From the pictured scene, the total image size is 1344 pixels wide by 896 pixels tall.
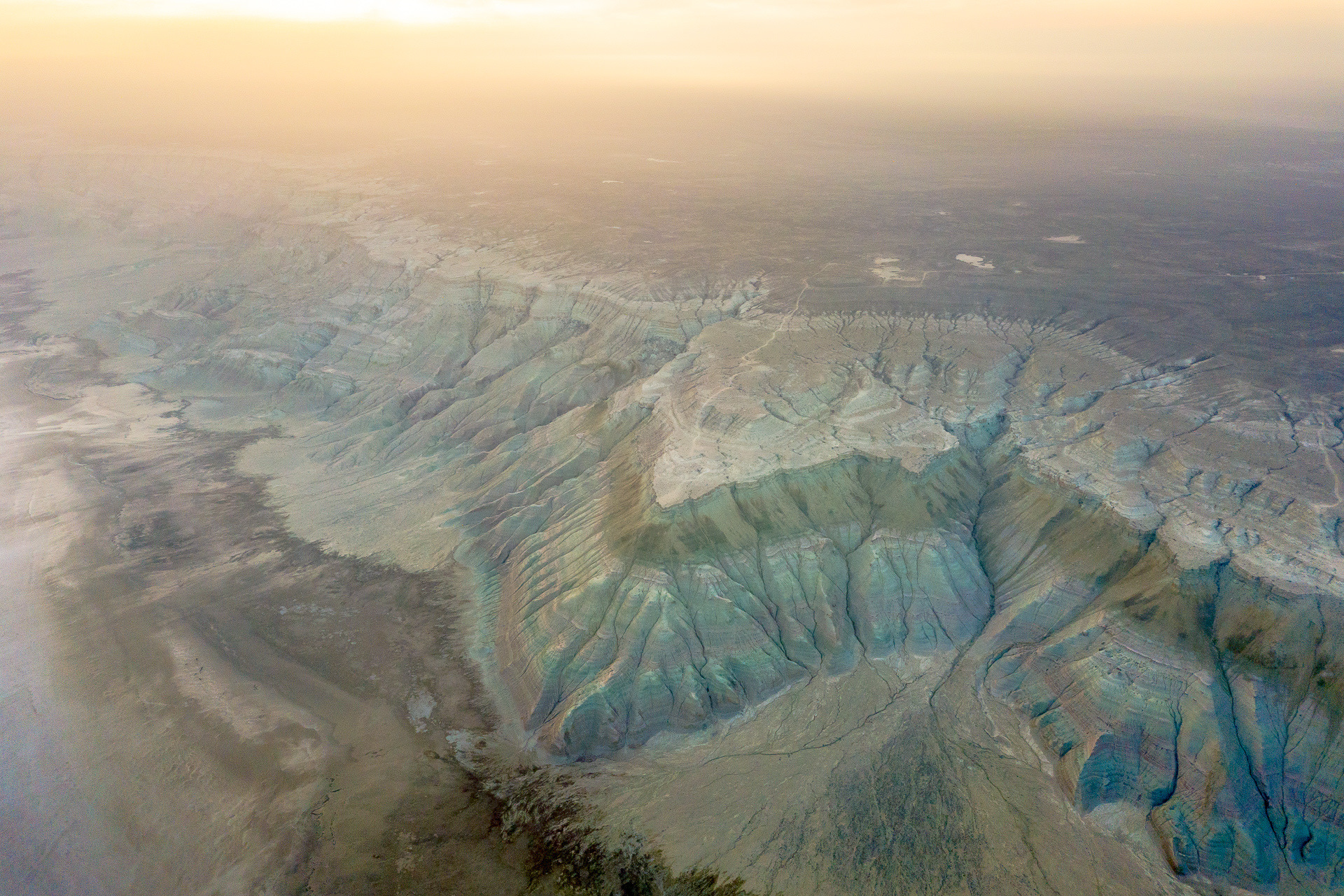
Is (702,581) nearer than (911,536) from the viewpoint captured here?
Yes

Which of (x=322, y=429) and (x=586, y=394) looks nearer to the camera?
(x=586, y=394)

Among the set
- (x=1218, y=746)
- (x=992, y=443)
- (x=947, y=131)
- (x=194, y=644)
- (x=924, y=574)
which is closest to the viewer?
(x=1218, y=746)

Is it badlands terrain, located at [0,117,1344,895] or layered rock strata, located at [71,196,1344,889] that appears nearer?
badlands terrain, located at [0,117,1344,895]

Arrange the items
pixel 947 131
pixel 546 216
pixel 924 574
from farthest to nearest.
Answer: pixel 947 131, pixel 546 216, pixel 924 574

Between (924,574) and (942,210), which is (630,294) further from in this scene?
(942,210)

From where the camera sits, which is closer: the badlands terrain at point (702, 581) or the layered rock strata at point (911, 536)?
the badlands terrain at point (702, 581)

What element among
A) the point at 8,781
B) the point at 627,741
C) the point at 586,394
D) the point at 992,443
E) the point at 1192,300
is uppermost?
the point at 1192,300

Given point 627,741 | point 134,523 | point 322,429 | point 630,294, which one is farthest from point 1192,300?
point 134,523

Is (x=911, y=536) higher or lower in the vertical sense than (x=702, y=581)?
higher
